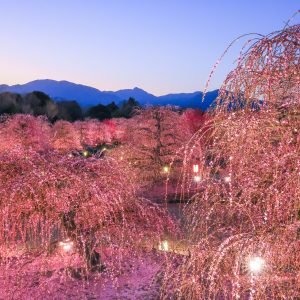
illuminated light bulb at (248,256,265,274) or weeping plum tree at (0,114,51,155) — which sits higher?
illuminated light bulb at (248,256,265,274)

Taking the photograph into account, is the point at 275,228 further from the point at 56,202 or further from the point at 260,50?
the point at 56,202

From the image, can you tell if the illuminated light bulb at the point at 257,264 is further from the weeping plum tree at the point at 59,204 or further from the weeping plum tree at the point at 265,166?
the weeping plum tree at the point at 59,204

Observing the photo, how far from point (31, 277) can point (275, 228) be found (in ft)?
20.0

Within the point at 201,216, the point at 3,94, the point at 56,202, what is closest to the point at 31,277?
the point at 56,202

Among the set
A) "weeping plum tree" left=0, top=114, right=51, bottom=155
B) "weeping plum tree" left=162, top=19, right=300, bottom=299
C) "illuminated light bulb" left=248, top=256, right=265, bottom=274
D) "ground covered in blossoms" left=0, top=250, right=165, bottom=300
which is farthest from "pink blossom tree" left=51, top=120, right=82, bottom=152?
"illuminated light bulb" left=248, top=256, right=265, bottom=274

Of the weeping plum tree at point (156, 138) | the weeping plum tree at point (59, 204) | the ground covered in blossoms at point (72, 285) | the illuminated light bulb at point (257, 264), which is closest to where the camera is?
the illuminated light bulb at point (257, 264)

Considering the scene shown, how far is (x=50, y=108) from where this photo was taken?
2288 inches

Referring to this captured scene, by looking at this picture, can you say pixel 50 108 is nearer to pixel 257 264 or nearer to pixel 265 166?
pixel 265 166

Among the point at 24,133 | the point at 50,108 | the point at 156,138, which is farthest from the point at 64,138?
the point at 50,108

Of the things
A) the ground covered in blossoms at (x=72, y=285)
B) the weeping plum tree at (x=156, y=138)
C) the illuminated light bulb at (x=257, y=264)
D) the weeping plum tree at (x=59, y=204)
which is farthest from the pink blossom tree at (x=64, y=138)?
the illuminated light bulb at (x=257, y=264)

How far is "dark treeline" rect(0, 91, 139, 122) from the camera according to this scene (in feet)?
176

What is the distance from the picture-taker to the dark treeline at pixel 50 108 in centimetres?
5369

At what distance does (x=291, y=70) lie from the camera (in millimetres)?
3842

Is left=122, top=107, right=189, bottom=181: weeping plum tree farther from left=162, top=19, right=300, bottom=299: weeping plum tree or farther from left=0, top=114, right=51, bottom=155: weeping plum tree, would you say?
left=162, top=19, right=300, bottom=299: weeping plum tree
